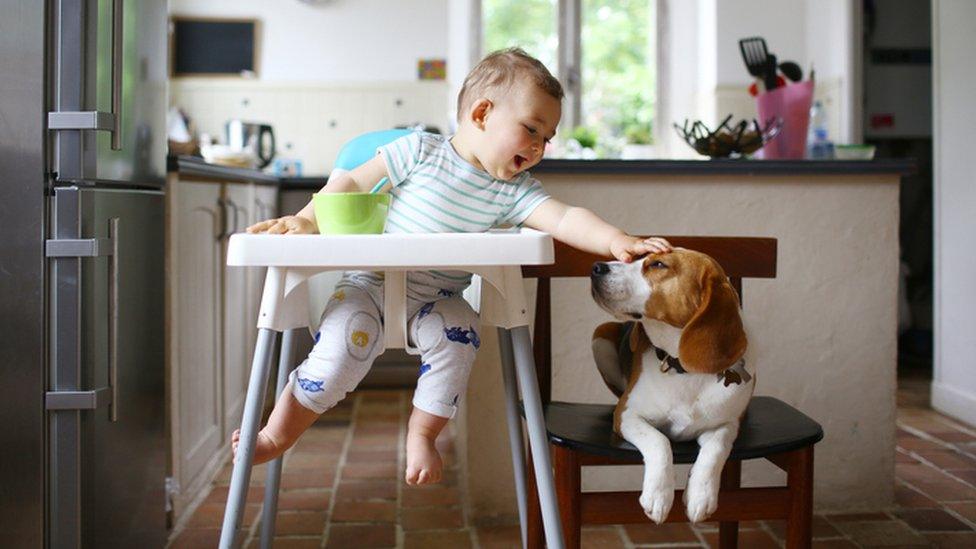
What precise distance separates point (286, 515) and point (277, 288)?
1.22 metres

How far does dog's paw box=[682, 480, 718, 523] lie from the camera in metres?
1.46

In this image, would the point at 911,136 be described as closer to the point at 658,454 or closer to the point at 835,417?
the point at 835,417

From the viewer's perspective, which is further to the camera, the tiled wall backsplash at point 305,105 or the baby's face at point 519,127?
the tiled wall backsplash at point 305,105

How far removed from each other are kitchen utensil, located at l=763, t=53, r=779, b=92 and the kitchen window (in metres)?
2.52

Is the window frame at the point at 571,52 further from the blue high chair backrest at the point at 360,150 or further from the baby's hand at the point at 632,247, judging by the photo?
the baby's hand at the point at 632,247

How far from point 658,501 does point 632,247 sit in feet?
1.26

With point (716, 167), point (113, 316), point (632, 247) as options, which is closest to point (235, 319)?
point (113, 316)

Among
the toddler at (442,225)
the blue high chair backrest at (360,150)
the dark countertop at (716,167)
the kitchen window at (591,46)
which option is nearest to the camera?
the toddler at (442,225)

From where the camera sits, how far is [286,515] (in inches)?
98.6

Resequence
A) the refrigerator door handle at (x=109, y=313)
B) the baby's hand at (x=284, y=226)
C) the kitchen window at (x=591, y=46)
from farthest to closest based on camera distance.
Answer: the kitchen window at (x=591, y=46)
the refrigerator door handle at (x=109, y=313)
the baby's hand at (x=284, y=226)

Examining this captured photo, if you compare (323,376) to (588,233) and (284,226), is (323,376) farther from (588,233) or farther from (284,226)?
(588,233)

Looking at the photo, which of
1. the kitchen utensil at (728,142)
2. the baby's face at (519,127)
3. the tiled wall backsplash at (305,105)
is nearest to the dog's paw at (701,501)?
the baby's face at (519,127)

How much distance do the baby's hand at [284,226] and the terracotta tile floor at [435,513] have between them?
1.04 m

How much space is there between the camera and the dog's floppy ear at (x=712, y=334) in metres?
1.48
